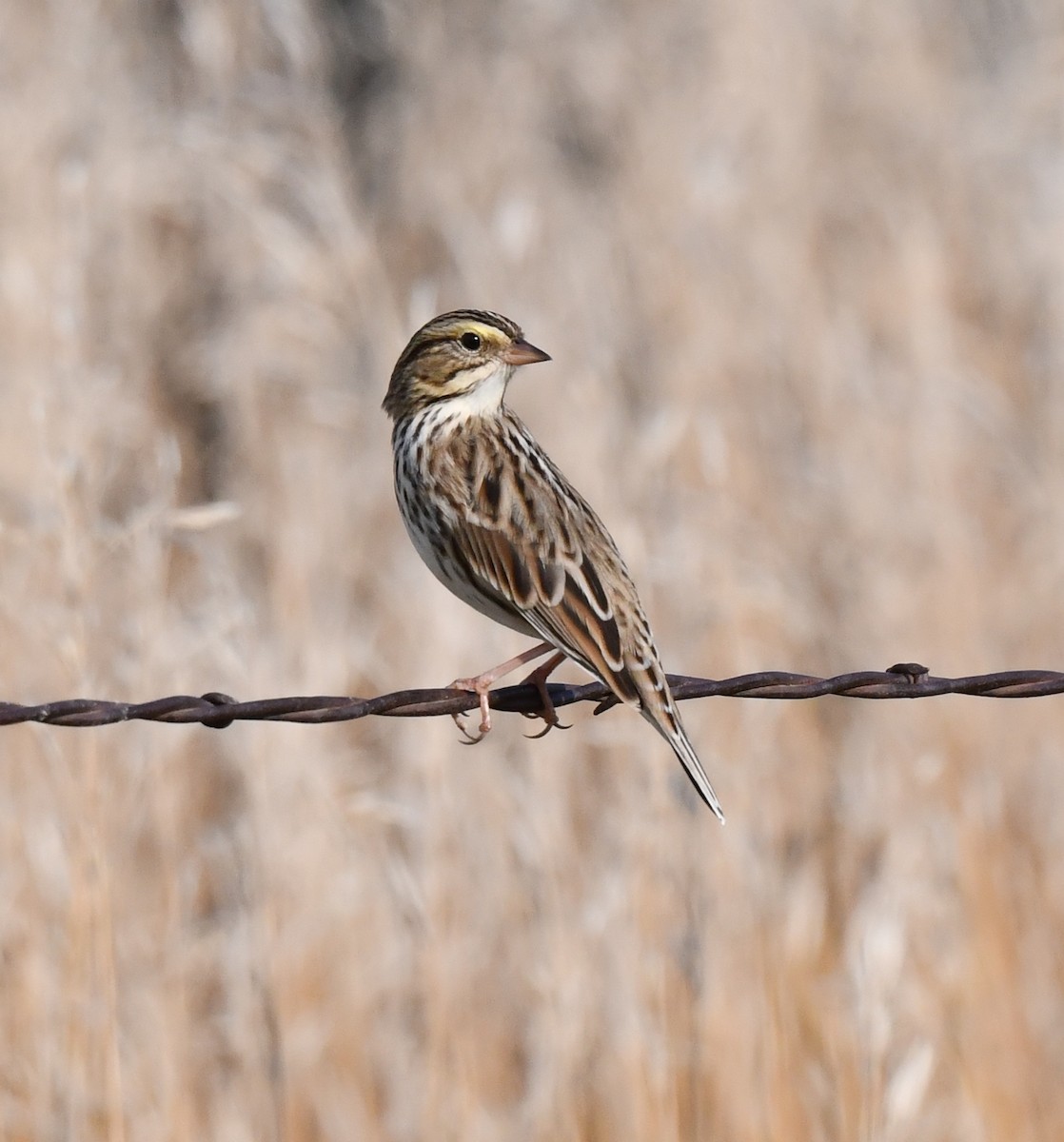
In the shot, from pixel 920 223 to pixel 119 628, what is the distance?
12.0 feet

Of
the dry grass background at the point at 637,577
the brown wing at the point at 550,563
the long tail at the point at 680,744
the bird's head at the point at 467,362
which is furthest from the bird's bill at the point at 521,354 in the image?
the long tail at the point at 680,744

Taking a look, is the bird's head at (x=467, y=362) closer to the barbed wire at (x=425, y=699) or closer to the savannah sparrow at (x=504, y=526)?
the savannah sparrow at (x=504, y=526)

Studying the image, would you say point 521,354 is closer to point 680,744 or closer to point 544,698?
point 544,698

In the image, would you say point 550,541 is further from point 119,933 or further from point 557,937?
point 119,933

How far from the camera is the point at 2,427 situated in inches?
215

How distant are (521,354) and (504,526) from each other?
58cm

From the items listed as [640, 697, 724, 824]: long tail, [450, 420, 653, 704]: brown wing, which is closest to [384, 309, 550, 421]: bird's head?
[450, 420, 653, 704]: brown wing

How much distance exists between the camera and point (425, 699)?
9.23 ft

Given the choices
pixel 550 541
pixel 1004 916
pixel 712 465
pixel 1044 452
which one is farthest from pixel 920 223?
pixel 550 541

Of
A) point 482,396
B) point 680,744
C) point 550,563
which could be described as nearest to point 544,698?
point 680,744

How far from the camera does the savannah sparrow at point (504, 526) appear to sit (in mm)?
3229

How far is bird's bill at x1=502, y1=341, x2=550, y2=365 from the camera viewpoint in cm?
386

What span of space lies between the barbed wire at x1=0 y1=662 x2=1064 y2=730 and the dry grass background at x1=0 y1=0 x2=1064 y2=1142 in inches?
23.3

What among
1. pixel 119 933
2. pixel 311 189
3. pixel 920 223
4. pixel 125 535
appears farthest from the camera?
pixel 920 223
